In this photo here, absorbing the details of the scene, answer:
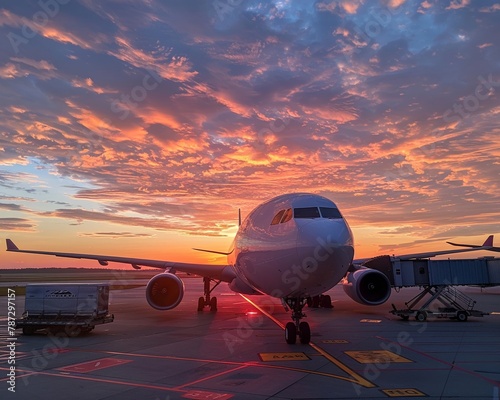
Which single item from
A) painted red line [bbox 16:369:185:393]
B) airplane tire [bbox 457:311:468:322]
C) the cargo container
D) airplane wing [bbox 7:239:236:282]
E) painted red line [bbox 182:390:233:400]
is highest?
airplane wing [bbox 7:239:236:282]

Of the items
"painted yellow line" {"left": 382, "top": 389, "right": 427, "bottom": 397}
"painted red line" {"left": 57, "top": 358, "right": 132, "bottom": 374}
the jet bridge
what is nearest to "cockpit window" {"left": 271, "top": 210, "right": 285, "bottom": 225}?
"painted red line" {"left": 57, "top": 358, "right": 132, "bottom": 374}

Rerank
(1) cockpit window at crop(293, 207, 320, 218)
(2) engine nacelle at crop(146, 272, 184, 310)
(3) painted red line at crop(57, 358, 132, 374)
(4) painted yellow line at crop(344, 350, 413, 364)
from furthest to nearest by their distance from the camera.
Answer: (2) engine nacelle at crop(146, 272, 184, 310) < (1) cockpit window at crop(293, 207, 320, 218) < (4) painted yellow line at crop(344, 350, 413, 364) < (3) painted red line at crop(57, 358, 132, 374)

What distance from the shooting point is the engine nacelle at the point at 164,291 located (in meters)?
19.0

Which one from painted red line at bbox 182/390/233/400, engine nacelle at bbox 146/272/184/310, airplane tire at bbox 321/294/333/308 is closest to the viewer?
painted red line at bbox 182/390/233/400

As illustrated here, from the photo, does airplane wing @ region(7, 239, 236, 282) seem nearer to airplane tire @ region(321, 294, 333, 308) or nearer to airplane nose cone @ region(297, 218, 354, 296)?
airplane tire @ region(321, 294, 333, 308)

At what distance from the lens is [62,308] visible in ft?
54.7

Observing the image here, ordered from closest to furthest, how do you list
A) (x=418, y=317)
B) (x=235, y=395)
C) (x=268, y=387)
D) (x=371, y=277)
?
1. (x=235, y=395)
2. (x=268, y=387)
3. (x=371, y=277)
4. (x=418, y=317)

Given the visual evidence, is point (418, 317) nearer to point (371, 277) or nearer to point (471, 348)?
point (371, 277)

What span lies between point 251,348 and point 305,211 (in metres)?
4.42

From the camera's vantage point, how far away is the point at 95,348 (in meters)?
13.1

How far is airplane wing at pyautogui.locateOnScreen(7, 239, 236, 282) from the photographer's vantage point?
22.5 m

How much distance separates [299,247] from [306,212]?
4.19 feet

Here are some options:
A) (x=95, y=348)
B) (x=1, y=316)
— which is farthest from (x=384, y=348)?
(x=1, y=316)

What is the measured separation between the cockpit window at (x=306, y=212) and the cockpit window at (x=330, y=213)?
20 centimetres
